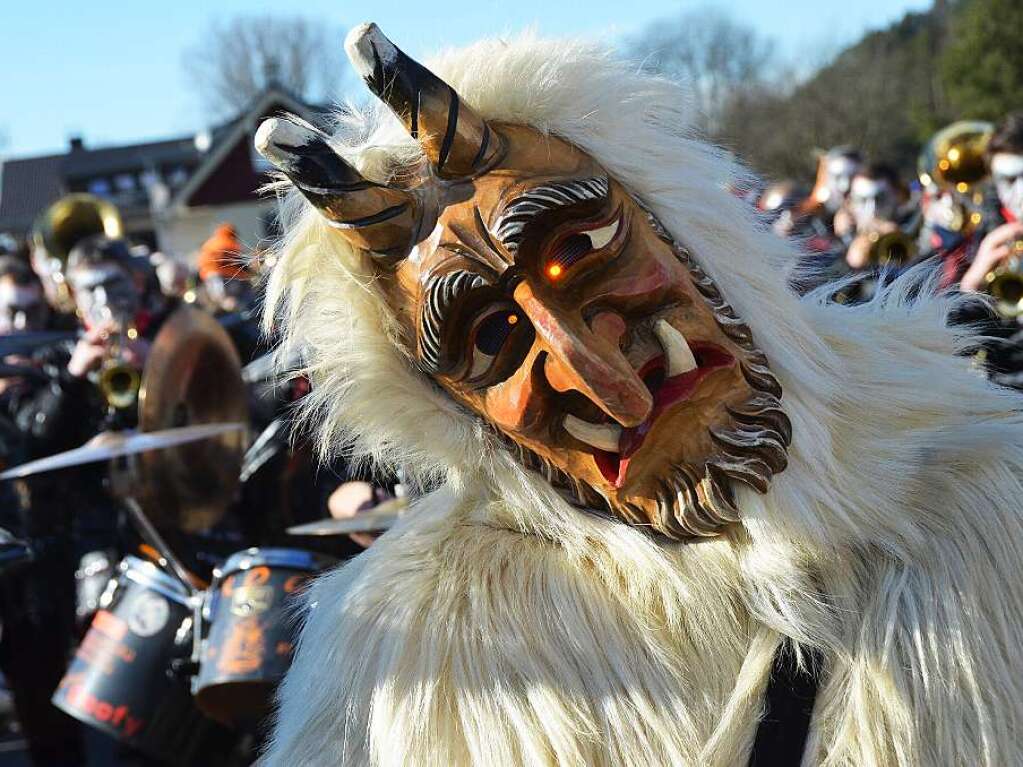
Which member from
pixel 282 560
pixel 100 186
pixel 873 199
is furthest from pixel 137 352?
pixel 100 186

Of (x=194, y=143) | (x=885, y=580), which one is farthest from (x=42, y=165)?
(x=885, y=580)

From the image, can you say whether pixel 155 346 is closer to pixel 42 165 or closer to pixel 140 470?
pixel 140 470

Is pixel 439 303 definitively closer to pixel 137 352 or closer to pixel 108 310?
pixel 137 352

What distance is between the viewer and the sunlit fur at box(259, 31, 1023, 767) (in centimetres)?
135

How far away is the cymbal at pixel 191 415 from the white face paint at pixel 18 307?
7.28 ft

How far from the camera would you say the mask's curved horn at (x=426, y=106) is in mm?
1336

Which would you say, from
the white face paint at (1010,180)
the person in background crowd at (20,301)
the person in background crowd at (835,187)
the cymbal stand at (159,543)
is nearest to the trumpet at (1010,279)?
the white face paint at (1010,180)

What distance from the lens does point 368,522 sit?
8.64 feet

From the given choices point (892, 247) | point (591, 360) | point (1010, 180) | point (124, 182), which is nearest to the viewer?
point (591, 360)

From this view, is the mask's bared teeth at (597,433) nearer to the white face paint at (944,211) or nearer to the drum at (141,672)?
the drum at (141,672)

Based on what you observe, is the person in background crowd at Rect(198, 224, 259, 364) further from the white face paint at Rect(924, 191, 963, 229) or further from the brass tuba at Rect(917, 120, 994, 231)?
the brass tuba at Rect(917, 120, 994, 231)

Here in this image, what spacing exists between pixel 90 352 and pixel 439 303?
11.7 feet

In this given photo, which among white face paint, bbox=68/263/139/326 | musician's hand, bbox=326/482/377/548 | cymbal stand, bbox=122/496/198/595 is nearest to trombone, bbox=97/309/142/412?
white face paint, bbox=68/263/139/326

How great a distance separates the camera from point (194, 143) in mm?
44938
